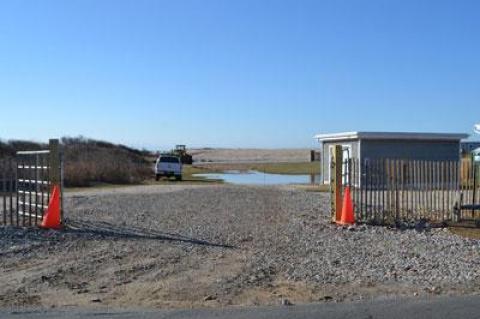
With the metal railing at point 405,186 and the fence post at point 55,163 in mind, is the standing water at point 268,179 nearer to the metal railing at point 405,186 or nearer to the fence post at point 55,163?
the metal railing at point 405,186

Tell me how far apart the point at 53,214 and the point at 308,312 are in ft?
32.6

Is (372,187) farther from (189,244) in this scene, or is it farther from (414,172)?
(189,244)

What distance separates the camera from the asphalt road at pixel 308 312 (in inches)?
336

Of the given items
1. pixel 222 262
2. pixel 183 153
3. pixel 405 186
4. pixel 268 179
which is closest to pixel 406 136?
pixel 405 186

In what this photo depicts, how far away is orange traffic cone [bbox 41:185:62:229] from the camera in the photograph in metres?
17.1

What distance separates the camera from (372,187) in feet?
65.5

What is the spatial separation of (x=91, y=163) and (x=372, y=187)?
3250 centimetres

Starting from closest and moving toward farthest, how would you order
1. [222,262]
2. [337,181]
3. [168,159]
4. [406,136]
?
[222,262]
[337,181]
[406,136]
[168,159]

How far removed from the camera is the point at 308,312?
8711 mm

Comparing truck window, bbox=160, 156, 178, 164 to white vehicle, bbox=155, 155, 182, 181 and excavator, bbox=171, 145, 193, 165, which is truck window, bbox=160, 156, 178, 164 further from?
excavator, bbox=171, 145, 193, 165

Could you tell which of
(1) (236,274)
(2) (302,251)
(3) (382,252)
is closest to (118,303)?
(1) (236,274)

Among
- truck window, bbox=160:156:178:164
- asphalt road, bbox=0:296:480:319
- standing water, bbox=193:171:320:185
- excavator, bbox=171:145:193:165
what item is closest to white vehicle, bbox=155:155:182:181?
truck window, bbox=160:156:178:164

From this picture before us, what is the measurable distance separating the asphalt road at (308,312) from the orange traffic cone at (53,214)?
27.3ft

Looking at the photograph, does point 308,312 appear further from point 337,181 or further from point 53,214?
point 337,181
